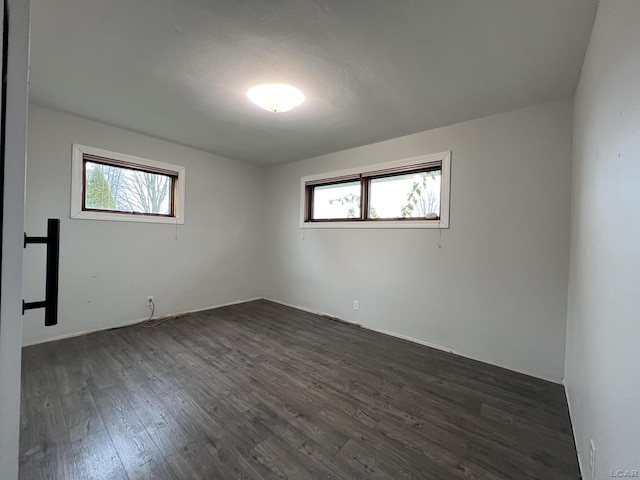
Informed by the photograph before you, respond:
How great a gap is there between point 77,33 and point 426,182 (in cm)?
318

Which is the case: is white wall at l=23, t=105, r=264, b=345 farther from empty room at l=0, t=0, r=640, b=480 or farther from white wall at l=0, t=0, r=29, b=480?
white wall at l=0, t=0, r=29, b=480

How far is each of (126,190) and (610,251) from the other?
14.2 ft

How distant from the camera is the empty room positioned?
46.6 inches

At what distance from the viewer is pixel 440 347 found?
2816 mm

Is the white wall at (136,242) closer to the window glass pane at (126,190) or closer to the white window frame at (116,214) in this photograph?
the white window frame at (116,214)

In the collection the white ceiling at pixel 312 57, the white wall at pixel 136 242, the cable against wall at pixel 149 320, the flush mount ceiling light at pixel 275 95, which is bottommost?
the cable against wall at pixel 149 320

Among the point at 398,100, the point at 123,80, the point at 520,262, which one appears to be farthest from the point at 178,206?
the point at 520,262

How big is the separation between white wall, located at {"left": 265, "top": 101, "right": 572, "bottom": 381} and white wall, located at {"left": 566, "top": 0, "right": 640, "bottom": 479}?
1.85 feet

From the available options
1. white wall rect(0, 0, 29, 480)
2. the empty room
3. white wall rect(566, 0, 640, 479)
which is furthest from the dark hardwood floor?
white wall rect(0, 0, 29, 480)

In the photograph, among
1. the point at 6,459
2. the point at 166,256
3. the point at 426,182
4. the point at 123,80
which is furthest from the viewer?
the point at 166,256

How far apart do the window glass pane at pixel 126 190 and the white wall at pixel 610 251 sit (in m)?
4.24

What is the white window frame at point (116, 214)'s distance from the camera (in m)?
2.83

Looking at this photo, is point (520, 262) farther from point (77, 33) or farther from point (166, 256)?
point (166, 256)

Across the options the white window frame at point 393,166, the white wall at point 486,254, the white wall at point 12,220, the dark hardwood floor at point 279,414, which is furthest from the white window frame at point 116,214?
the white wall at point 12,220
